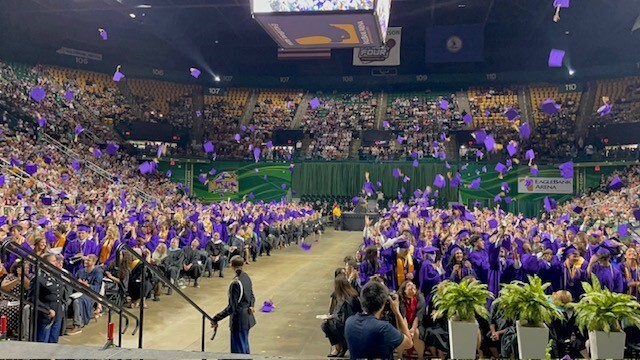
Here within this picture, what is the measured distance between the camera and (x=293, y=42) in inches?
701

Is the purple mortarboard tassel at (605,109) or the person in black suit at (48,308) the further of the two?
the purple mortarboard tassel at (605,109)

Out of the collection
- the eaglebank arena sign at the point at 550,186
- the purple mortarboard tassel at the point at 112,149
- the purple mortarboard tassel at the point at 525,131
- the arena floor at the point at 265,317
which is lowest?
the arena floor at the point at 265,317

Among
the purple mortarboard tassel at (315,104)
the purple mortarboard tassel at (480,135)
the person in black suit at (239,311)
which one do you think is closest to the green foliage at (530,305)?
the person in black suit at (239,311)

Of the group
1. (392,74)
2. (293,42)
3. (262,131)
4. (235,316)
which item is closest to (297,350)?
(235,316)

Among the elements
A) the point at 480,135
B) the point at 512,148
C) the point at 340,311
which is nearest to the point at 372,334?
the point at 340,311

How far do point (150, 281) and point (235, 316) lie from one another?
15.9ft

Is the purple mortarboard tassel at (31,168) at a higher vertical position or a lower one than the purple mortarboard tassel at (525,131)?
lower

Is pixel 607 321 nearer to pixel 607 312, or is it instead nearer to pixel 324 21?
pixel 607 312

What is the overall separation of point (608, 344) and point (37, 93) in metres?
28.8

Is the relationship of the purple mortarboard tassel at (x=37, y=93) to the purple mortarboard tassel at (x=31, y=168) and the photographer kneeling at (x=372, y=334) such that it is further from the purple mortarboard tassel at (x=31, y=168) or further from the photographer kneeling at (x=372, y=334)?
the photographer kneeling at (x=372, y=334)

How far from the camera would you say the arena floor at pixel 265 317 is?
7.30 m

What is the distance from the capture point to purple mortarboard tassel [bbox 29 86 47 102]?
2700cm

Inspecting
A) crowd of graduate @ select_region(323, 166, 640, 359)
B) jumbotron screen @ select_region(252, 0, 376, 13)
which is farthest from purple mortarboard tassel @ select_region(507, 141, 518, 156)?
crowd of graduate @ select_region(323, 166, 640, 359)

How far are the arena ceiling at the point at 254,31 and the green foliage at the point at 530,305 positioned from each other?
83.2 ft
